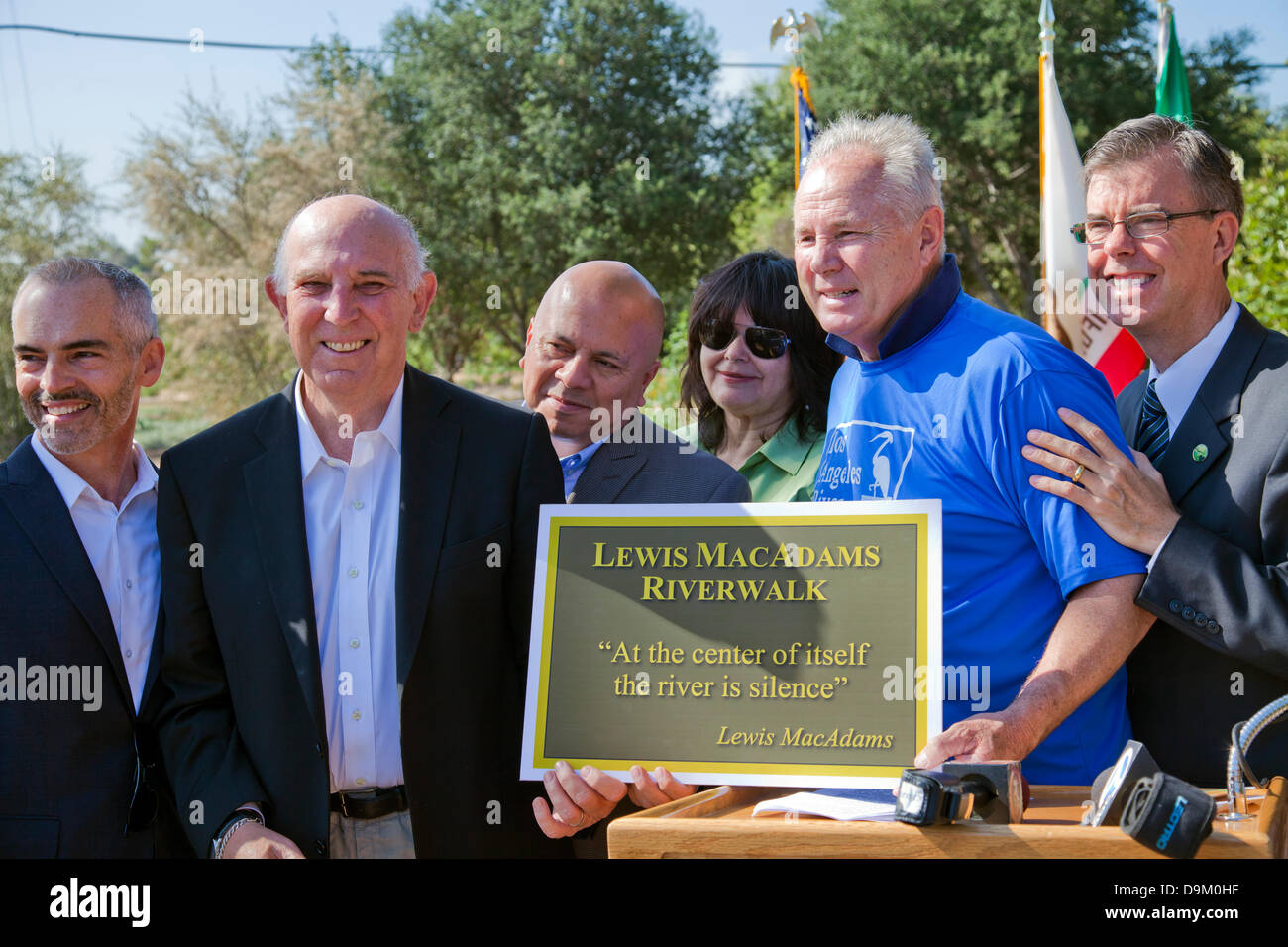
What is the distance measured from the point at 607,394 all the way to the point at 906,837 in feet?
7.36

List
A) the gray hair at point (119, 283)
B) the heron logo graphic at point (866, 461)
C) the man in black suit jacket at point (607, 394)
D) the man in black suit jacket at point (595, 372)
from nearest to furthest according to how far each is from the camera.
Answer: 1. the heron logo graphic at point (866, 461)
2. the gray hair at point (119, 283)
3. the man in black suit jacket at point (607, 394)
4. the man in black suit jacket at point (595, 372)

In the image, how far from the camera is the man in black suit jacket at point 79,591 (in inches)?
124

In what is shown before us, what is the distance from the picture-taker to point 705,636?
271 cm

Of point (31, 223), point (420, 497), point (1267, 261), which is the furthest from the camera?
point (31, 223)

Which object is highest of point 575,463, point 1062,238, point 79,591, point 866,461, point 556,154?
point 556,154

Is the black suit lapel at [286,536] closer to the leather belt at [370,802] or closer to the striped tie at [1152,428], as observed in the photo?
the leather belt at [370,802]

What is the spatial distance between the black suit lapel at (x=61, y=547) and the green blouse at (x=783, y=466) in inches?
89.6

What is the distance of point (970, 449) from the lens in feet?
8.98

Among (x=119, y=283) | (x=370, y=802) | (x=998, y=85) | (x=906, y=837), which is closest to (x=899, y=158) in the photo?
(x=906, y=837)

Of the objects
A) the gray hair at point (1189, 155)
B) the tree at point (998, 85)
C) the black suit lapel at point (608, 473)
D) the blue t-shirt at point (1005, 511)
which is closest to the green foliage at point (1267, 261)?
the gray hair at point (1189, 155)

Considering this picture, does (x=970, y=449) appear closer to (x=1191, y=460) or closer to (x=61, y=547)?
(x=1191, y=460)
